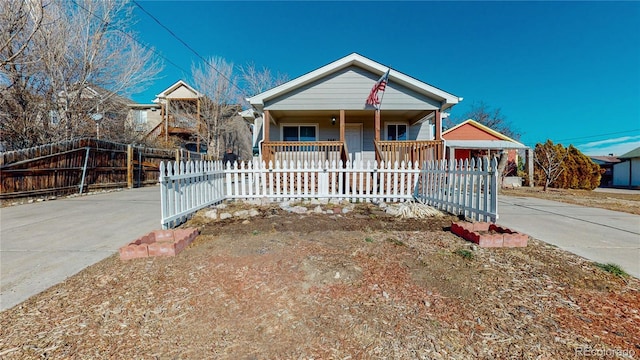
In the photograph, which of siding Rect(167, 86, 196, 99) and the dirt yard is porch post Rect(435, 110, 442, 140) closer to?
the dirt yard

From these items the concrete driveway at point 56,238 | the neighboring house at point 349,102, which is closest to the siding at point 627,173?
the neighboring house at point 349,102

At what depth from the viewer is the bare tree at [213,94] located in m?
22.8

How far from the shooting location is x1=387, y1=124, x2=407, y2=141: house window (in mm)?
11898

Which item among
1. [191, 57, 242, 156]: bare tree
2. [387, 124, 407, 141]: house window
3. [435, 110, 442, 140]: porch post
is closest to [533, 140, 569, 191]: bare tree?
[387, 124, 407, 141]: house window

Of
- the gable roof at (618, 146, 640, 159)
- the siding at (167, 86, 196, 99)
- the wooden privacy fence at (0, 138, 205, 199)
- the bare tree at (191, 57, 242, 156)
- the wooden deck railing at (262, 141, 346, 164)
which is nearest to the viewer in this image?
the wooden privacy fence at (0, 138, 205, 199)

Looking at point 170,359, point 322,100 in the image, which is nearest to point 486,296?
point 170,359

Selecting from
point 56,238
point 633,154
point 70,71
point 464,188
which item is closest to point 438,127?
point 464,188

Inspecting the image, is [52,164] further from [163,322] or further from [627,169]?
[627,169]

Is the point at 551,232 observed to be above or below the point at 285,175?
below

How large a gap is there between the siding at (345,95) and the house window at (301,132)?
229cm

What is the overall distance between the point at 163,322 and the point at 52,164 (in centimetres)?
940

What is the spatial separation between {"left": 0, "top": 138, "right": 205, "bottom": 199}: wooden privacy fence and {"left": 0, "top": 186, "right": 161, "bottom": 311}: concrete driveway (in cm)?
77

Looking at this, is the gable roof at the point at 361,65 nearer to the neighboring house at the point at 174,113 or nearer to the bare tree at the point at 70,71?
the bare tree at the point at 70,71

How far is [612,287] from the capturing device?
7.93ft
